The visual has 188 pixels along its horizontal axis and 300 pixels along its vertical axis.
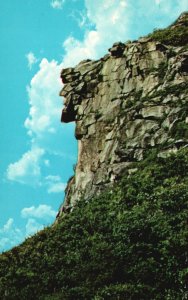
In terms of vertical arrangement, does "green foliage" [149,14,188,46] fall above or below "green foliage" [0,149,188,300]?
above

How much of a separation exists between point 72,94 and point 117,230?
2627 cm

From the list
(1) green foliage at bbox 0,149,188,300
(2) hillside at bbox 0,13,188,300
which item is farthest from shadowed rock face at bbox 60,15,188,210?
(1) green foliage at bbox 0,149,188,300

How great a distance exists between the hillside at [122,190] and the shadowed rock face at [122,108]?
3.9 inches

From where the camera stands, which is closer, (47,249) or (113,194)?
(47,249)

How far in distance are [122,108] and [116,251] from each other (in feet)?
75.3

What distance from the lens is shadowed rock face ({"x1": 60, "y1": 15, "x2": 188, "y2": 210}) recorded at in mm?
36969

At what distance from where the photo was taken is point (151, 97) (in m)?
39.9

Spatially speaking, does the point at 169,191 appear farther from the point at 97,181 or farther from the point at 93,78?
the point at 93,78

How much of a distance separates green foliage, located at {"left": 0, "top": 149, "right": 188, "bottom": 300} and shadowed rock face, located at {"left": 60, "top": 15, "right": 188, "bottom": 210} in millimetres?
6273

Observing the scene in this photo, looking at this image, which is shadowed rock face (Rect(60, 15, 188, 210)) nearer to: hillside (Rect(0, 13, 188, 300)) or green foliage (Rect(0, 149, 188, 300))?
hillside (Rect(0, 13, 188, 300))

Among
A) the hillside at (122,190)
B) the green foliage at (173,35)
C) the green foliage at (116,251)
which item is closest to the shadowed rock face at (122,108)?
the hillside at (122,190)

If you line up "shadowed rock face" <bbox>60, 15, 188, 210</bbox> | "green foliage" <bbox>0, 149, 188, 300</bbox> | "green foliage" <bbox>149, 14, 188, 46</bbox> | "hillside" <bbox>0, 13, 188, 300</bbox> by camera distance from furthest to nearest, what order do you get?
"green foliage" <bbox>149, 14, 188, 46</bbox> → "shadowed rock face" <bbox>60, 15, 188, 210</bbox> → "hillside" <bbox>0, 13, 188, 300</bbox> → "green foliage" <bbox>0, 149, 188, 300</bbox>

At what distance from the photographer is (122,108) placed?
138ft

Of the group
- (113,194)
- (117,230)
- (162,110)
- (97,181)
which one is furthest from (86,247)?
(162,110)
